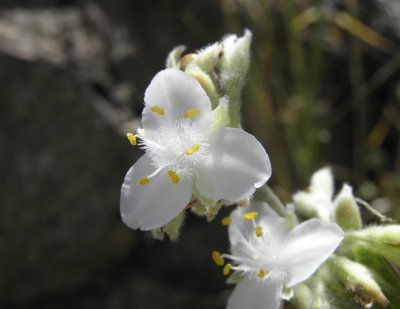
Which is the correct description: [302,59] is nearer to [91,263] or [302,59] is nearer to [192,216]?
[192,216]

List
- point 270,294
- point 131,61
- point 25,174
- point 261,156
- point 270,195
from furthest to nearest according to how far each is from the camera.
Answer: point 131,61, point 25,174, point 270,195, point 270,294, point 261,156

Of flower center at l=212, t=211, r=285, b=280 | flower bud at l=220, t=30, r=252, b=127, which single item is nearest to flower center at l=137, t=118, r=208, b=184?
flower bud at l=220, t=30, r=252, b=127

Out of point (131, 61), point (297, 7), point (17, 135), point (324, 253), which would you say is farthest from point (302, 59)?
point (324, 253)

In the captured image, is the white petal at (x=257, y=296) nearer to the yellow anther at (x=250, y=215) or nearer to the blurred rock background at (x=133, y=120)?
the yellow anther at (x=250, y=215)

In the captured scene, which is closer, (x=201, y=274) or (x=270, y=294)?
(x=270, y=294)

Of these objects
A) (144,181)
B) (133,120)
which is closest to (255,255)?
(144,181)

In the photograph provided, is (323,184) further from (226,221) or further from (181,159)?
(181,159)

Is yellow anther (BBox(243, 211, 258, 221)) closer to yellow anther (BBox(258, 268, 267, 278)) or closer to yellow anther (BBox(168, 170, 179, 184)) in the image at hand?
yellow anther (BBox(258, 268, 267, 278))
